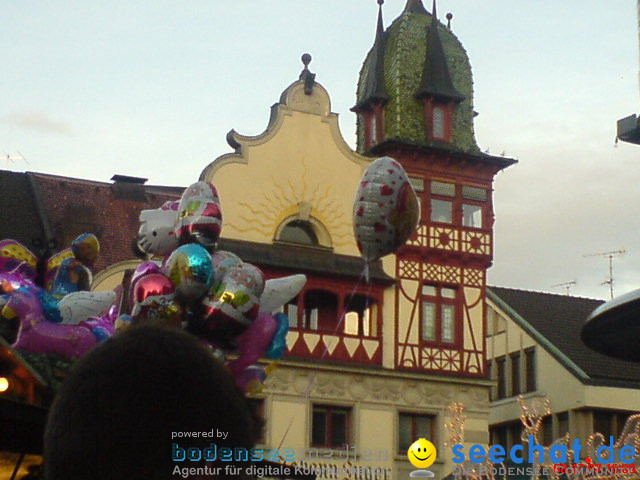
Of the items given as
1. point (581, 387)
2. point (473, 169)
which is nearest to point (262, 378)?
point (473, 169)

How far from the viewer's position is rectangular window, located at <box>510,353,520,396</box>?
3322 centimetres

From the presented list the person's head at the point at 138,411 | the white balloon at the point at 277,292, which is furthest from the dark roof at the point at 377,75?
the person's head at the point at 138,411

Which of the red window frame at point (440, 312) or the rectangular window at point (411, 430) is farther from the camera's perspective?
the red window frame at point (440, 312)

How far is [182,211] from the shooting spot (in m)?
11.6

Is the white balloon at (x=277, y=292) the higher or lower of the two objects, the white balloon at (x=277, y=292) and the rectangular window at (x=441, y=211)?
the lower

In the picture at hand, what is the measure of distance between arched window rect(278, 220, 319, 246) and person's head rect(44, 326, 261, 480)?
1008 inches

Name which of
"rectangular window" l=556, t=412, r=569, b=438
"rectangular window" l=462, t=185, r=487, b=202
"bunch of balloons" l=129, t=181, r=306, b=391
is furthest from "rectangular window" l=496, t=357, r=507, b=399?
"bunch of balloons" l=129, t=181, r=306, b=391

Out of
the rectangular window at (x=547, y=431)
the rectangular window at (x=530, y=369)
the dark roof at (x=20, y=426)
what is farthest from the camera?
the rectangular window at (x=530, y=369)

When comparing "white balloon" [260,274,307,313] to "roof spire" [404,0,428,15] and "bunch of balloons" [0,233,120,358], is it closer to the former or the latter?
"bunch of balloons" [0,233,120,358]

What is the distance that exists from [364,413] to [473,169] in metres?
6.67

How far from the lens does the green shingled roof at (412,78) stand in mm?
29594

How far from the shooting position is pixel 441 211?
95.4 ft

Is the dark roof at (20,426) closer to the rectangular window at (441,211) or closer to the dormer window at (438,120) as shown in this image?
the rectangular window at (441,211)

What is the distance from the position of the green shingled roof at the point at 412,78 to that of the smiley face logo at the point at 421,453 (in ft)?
23.4
